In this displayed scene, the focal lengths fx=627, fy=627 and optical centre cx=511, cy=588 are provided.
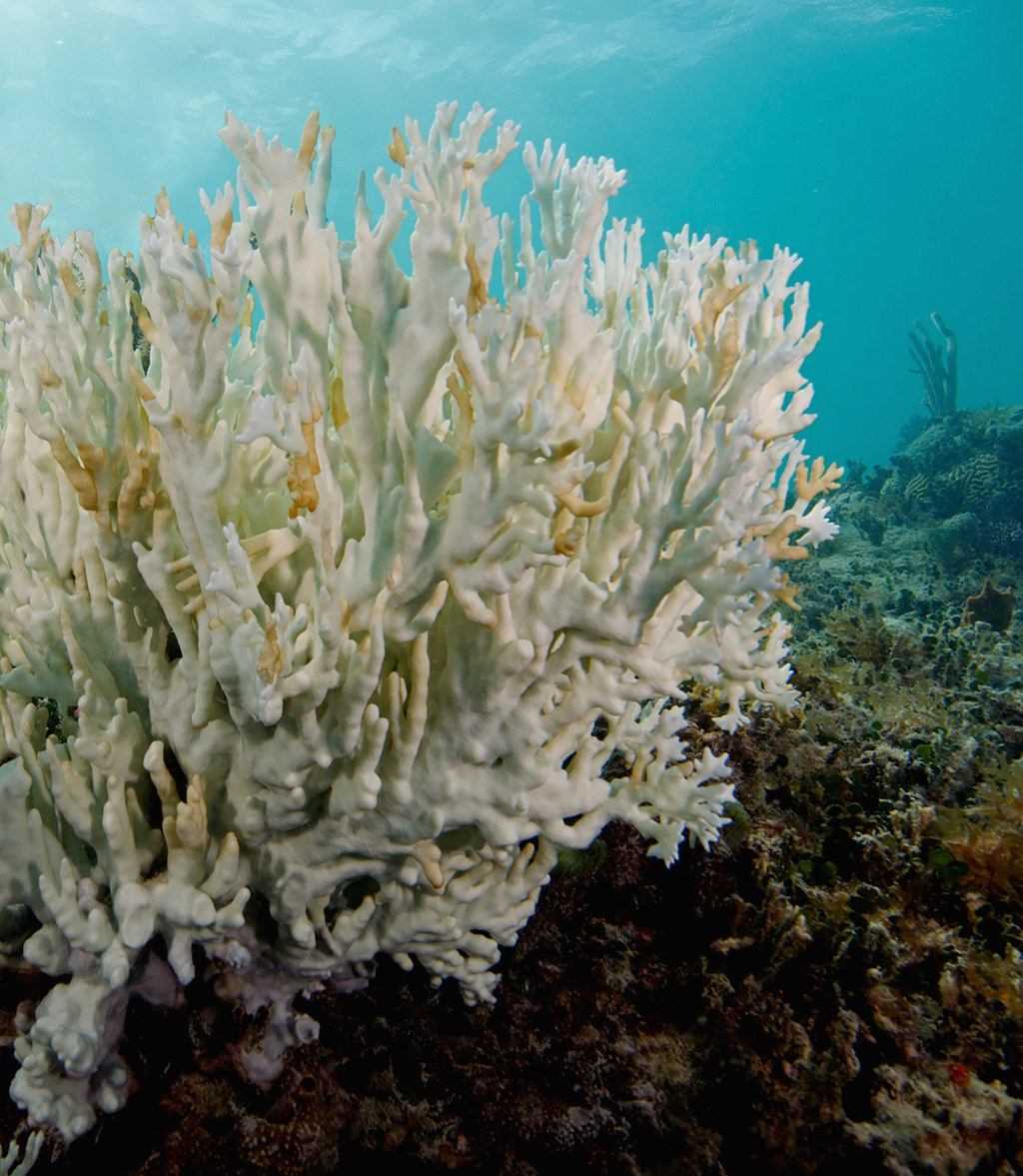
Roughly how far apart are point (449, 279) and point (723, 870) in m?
2.78

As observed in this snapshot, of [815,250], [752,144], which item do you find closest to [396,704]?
[752,144]

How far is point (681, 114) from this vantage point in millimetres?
96000

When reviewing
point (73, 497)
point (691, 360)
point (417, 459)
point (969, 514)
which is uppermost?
point (969, 514)

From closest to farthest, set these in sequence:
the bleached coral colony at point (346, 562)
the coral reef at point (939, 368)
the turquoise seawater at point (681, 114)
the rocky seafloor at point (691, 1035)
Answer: the bleached coral colony at point (346, 562) → the rocky seafloor at point (691, 1035) → the coral reef at point (939, 368) → the turquoise seawater at point (681, 114)

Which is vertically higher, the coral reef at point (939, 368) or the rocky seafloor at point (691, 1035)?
the coral reef at point (939, 368)

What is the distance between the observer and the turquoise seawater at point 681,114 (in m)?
49.6

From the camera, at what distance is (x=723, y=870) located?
9.72 ft

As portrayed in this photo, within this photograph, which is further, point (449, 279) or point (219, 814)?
point (219, 814)

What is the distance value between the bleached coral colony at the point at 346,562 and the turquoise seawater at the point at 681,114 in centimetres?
924

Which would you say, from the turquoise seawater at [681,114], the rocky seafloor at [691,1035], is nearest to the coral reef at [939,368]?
the turquoise seawater at [681,114]

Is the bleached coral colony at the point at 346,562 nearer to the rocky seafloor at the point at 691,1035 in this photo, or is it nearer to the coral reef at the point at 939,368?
the rocky seafloor at the point at 691,1035

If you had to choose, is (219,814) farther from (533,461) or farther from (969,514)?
(969,514)

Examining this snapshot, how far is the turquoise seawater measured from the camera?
4959 centimetres

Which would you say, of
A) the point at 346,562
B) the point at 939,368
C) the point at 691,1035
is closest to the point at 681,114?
the point at 939,368
